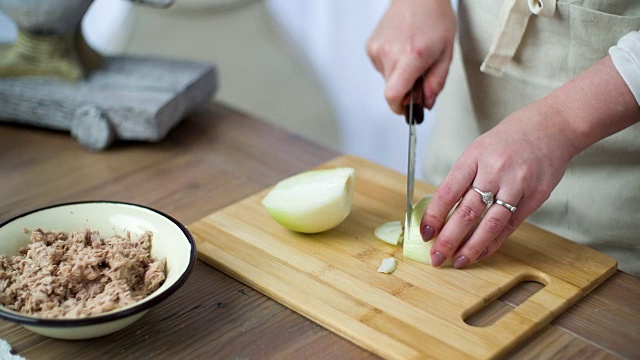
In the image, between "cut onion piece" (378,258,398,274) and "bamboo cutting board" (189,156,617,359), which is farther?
"cut onion piece" (378,258,398,274)

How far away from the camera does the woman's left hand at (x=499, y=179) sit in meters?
0.99

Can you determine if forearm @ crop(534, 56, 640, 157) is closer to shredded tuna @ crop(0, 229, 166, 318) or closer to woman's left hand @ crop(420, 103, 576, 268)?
woman's left hand @ crop(420, 103, 576, 268)

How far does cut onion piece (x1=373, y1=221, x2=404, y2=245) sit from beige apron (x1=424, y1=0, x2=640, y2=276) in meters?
0.31

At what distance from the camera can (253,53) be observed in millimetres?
2445

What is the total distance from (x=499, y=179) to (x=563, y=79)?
29 centimetres

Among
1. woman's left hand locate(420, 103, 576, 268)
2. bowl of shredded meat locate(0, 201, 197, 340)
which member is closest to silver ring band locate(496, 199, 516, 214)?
woman's left hand locate(420, 103, 576, 268)

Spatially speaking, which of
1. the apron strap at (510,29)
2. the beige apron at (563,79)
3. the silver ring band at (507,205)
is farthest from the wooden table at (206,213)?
the apron strap at (510,29)

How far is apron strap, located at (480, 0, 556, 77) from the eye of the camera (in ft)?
3.72

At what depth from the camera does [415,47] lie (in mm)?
1217

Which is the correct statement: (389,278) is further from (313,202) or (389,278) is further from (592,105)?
(592,105)

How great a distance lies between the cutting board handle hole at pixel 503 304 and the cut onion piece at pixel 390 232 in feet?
0.54

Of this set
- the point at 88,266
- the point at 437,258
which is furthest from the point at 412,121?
the point at 88,266

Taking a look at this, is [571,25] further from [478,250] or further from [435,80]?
[478,250]

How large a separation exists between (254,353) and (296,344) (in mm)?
51
